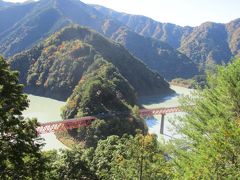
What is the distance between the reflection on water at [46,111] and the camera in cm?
7776

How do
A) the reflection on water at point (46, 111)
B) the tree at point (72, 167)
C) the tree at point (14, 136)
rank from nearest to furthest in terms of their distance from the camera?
1. the tree at point (14, 136)
2. the tree at point (72, 167)
3. the reflection on water at point (46, 111)

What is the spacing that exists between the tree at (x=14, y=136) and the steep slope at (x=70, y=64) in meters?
109

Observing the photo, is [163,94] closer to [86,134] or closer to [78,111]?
[78,111]

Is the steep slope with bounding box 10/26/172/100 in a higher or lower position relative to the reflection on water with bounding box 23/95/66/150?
higher

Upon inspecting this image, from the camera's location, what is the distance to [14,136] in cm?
1614

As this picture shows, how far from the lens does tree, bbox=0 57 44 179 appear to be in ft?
51.3

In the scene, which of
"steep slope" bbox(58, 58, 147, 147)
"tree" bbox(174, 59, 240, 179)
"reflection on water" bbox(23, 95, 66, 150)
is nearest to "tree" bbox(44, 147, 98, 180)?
"tree" bbox(174, 59, 240, 179)

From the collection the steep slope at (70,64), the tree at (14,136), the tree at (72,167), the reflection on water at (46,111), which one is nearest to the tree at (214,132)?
the tree at (14,136)

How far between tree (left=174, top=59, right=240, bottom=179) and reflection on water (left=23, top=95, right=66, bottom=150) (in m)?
51.6

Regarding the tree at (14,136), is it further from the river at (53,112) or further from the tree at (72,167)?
the river at (53,112)

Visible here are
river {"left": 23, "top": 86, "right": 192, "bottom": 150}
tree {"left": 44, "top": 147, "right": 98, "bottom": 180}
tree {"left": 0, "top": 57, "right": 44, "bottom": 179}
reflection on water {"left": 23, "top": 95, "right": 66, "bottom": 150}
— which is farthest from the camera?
river {"left": 23, "top": 86, "right": 192, "bottom": 150}

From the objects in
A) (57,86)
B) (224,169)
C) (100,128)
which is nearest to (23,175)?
(224,169)

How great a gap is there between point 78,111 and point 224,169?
6931 cm

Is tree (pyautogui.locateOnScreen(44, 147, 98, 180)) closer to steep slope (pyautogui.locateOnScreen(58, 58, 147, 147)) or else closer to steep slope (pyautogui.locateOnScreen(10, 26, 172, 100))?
steep slope (pyautogui.locateOnScreen(58, 58, 147, 147))
